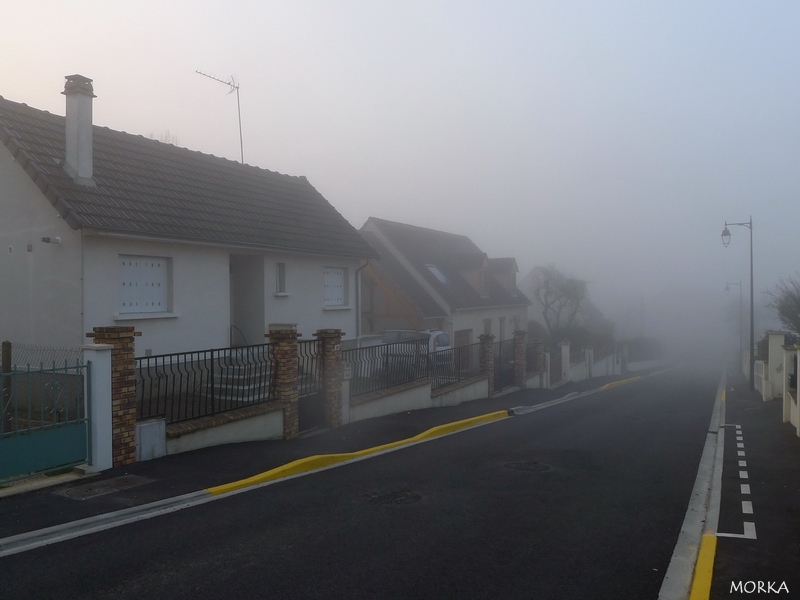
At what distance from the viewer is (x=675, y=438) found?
14.1 meters

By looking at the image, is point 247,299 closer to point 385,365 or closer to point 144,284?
point 144,284

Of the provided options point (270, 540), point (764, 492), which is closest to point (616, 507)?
point (764, 492)

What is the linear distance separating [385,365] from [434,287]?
16.0 meters

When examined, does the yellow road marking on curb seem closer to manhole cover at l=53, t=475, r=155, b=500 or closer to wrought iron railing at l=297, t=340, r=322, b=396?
manhole cover at l=53, t=475, r=155, b=500

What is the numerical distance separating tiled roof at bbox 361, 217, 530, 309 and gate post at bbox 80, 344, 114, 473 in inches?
889

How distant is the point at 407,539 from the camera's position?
655cm

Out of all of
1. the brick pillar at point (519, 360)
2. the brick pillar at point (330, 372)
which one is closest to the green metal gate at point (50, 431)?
the brick pillar at point (330, 372)

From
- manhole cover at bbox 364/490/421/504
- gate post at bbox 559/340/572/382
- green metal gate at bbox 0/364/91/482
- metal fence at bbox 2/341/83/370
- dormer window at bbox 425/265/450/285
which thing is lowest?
gate post at bbox 559/340/572/382

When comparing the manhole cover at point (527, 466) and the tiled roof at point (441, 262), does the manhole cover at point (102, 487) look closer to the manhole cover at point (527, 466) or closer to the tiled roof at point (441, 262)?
the manhole cover at point (527, 466)

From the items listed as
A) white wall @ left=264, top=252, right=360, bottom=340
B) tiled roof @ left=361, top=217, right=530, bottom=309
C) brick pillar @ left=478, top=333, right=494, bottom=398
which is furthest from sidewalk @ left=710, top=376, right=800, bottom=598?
tiled roof @ left=361, top=217, right=530, bottom=309

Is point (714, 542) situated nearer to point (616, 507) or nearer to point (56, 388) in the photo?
point (616, 507)

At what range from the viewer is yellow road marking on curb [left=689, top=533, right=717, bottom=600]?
535 cm

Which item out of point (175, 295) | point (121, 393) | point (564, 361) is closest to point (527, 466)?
point (121, 393)

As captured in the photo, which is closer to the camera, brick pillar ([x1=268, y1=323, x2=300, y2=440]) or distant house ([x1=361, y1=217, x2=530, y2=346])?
brick pillar ([x1=268, y1=323, x2=300, y2=440])
